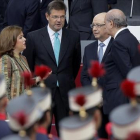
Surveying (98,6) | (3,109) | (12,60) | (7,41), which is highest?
(98,6)

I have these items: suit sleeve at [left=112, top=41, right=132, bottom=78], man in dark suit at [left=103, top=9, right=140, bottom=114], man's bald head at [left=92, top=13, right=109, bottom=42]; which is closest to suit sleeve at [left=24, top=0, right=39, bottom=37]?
man's bald head at [left=92, top=13, right=109, bottom=42]

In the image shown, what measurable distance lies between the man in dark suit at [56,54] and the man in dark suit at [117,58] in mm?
626

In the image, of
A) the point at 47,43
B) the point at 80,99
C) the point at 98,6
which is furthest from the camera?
the point at 98,6

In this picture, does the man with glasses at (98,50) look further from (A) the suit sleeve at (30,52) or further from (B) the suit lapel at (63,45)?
(A) the suit sleeve at (30,52)

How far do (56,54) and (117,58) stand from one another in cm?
98

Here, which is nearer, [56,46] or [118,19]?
[118,19]

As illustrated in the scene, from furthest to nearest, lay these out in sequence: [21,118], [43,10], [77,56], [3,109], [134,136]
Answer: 1. [43,10]
2. [77,56]
3. [3,109]
4. [21,118]
5. [134,136]

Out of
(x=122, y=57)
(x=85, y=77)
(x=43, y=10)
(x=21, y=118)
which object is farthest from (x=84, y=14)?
(x=21, y=118)

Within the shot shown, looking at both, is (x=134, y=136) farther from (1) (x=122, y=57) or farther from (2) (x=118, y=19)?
(2) (x=118, y=19)

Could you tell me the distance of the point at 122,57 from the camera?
721 cm

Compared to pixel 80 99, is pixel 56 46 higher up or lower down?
lower down

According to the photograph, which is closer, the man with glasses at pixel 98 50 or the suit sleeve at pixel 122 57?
the suit sleeve at pixel 122 57

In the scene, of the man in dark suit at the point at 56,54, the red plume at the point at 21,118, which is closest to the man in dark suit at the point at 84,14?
the man in dark suit at the point at 56,54

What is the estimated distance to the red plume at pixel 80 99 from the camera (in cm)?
403
